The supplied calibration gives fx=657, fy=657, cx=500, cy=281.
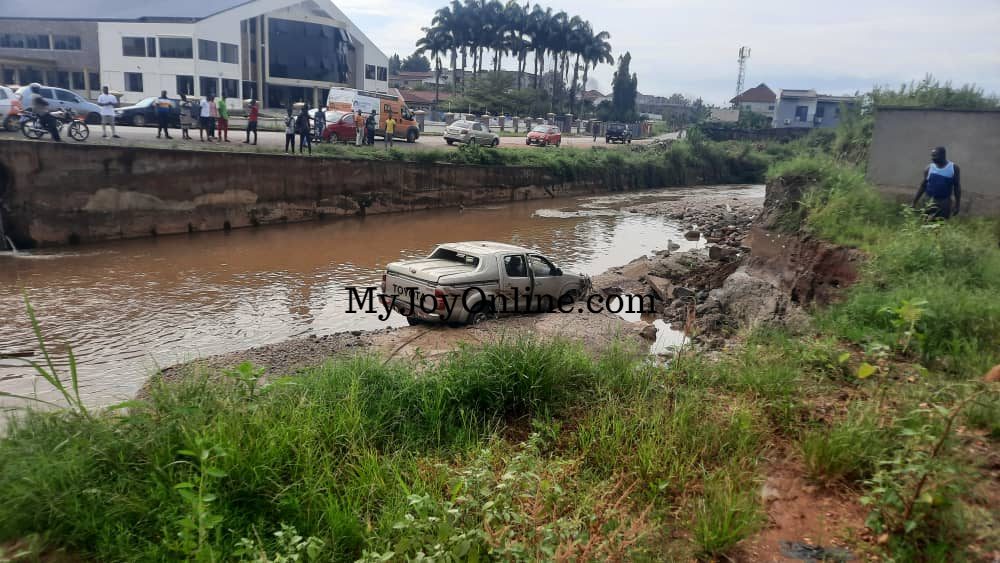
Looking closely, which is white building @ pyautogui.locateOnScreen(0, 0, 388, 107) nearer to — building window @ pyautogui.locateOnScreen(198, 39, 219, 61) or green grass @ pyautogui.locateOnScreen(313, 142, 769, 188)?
building window @ pyautogui.locateOnScreen(198, 39, 219, 61)

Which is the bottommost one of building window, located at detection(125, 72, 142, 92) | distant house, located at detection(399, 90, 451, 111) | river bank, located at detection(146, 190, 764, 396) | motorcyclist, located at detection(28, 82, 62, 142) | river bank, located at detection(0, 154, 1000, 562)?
river bank, located at detection(146, 190, 764, 396)

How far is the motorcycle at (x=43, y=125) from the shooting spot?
19797mm

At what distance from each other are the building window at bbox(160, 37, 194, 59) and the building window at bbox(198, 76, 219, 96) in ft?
5.63

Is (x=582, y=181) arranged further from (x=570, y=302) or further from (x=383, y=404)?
(x=383, y=404)

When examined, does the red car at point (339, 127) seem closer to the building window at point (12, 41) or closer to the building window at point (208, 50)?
the building window at point (208, 50)

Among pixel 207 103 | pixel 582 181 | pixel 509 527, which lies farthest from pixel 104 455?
pixel 582 181

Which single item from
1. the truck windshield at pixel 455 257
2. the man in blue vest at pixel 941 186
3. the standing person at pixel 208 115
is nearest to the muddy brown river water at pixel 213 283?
the truck windshield at pixel 455 257

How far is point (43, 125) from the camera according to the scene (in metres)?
19.8

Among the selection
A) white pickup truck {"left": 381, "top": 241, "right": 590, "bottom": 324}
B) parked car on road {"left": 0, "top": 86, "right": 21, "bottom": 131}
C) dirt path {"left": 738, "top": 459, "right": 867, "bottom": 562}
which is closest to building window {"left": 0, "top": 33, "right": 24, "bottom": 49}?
parked car on road {"left": 0, "top": 86, "right": 21, "bottom": 131}

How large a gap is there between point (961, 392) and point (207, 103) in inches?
1024

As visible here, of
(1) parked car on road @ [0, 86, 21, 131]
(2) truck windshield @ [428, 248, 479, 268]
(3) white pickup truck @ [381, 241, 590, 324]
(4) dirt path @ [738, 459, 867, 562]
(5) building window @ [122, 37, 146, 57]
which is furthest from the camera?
(5) building window @ [122, 37, 146, 57]

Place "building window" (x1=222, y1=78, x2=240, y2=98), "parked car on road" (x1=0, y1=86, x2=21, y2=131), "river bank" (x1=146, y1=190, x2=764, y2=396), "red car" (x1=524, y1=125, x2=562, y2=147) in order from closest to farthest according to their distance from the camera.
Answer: "river bank" (x1=146, y1=190, x2=764, y2=396) < "parked car on road" (x1=0, y1=86, x2=21, y2=131) < "red car" (x1=524, y1=125, x2=562, y2=147) < "building window" (x1=222, y1=78, x2=240, y2=98)

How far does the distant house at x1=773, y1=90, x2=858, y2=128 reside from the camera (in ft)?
249

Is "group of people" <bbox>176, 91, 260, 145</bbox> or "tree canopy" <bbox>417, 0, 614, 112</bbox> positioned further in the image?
"tree canopy" <bbox>417, 0, 614, 112</bbox>
